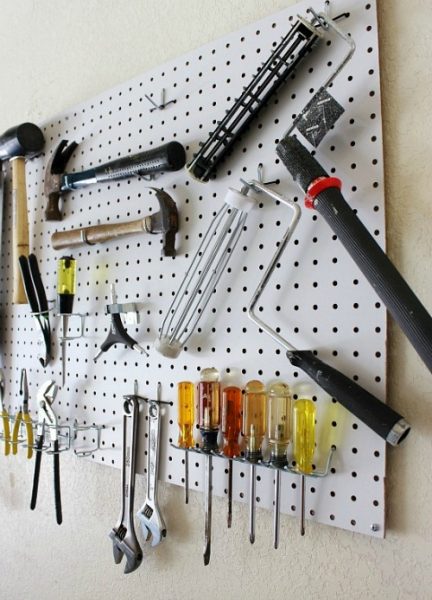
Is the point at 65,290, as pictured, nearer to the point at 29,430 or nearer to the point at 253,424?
the point at 29,430

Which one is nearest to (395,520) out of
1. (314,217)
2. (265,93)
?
(314,217)

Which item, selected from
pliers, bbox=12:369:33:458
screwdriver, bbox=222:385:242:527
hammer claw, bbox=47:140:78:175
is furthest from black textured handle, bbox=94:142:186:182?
pliers, bbox=12:369:33:458

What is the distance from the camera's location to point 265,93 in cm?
79

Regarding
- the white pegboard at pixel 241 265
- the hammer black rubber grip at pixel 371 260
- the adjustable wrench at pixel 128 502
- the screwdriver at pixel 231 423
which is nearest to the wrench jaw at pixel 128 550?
the adjustable wrench at pixel 128 502

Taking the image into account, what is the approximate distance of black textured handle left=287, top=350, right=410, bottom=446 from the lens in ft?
1.98

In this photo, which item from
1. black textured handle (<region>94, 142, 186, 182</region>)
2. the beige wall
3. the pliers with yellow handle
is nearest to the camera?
the beige wall

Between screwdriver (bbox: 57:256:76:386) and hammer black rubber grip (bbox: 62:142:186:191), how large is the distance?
6.6 inches

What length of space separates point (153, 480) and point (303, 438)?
1.10ft

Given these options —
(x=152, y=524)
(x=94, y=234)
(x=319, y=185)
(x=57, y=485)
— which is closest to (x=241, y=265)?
(x=319, y=185)

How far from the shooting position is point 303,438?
70 cm

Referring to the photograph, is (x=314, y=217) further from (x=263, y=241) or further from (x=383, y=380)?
(x=383, y=380)

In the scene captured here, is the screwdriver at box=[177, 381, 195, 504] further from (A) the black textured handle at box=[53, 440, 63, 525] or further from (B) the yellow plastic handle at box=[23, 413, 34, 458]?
(B) the yellow plastic handle at box=[23, 413, 34, 458]

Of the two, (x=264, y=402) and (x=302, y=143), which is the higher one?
(x=302, y=143)

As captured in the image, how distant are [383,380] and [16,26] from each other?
4.30 ft
